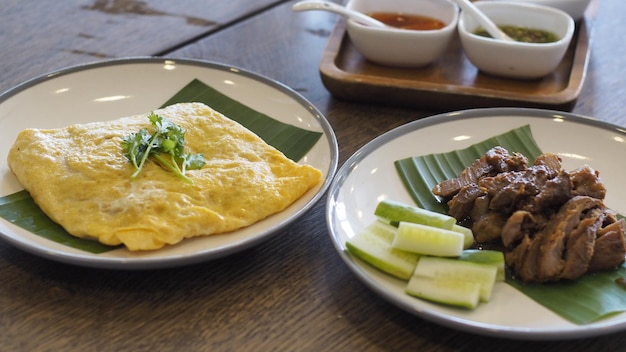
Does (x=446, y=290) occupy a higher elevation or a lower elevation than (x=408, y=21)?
lower

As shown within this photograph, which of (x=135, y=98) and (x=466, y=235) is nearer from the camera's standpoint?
(x=466, y=235)

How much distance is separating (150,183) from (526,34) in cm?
196

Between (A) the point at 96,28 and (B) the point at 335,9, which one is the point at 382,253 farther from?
(A) the point at 96,28

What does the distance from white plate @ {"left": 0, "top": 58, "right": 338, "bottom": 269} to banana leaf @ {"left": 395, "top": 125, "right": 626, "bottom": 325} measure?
0.97 feet

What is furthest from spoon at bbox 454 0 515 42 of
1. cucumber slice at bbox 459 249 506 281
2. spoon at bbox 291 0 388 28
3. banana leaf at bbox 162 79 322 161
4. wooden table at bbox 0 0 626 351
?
cucumber slice at bbox 459 249 506 281

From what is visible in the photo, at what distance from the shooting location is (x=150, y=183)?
7.13 ft

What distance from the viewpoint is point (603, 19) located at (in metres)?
3.78

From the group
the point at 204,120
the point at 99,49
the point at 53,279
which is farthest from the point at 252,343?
the point at 99,49

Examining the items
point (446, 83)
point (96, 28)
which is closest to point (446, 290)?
point (446, 83)

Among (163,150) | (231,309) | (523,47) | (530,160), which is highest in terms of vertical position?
Answer: (523,47)

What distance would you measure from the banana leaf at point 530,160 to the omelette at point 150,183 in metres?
0.35

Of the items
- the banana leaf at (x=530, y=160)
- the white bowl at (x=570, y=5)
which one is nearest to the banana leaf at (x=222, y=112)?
the banana leaf at (x=530, y=160)

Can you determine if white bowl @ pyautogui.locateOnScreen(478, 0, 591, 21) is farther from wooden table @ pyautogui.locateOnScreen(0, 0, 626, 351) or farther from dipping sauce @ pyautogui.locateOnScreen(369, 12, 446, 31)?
wooden table @ pyautogui.locateOnScreen(0, 0, 626, 351)

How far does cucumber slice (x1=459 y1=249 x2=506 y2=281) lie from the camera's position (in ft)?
6.32
